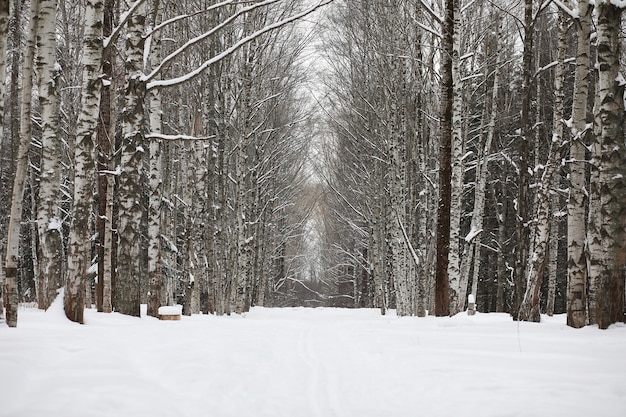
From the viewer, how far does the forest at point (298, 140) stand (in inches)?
266

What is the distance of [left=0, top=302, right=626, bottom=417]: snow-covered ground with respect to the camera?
3.58 meters

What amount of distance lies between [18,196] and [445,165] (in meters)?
7.89

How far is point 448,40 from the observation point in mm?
11023

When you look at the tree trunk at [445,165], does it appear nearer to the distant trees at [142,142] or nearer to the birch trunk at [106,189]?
the distant trees at [142,142]

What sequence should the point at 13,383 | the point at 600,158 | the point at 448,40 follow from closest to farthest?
the point at 13,383 < the point at 600,158 < the point at 448,40

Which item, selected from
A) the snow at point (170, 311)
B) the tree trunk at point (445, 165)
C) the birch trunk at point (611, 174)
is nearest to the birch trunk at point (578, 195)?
the birch trunk at point (611, 174)

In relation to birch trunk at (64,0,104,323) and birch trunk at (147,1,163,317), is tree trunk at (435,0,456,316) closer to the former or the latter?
birch trunk at (147,1,163,317)

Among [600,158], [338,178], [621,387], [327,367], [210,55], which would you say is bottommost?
[327,367]

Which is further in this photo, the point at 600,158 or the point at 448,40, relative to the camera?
the point at 448,40

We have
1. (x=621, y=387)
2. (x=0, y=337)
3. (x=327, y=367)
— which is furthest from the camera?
(x=327, y=367)

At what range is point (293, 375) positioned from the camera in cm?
542

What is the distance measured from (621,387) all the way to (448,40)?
28.7 feet

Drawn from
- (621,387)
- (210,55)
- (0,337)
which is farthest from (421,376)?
(210,55)

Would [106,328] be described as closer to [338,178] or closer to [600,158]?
[600,158]
